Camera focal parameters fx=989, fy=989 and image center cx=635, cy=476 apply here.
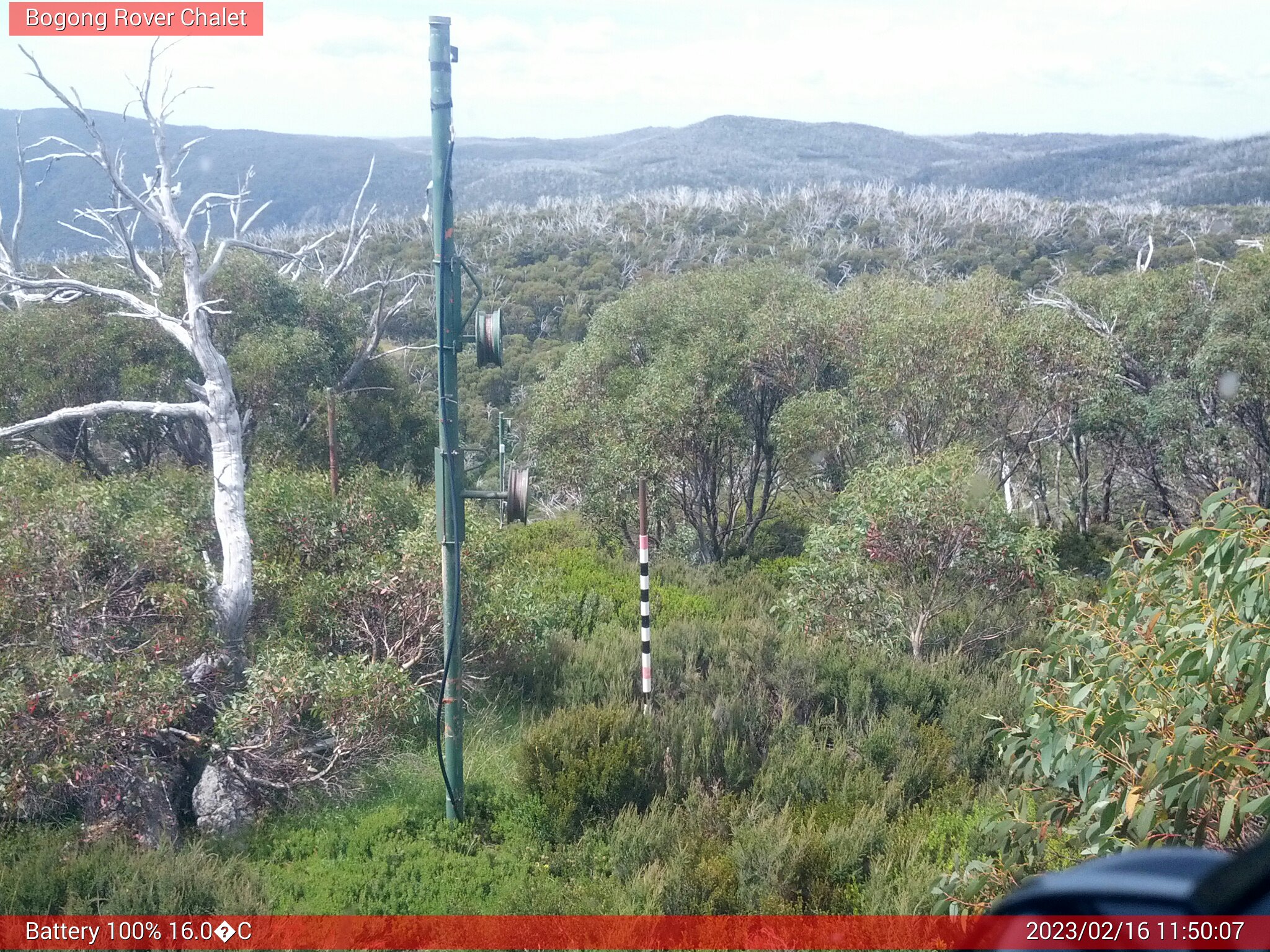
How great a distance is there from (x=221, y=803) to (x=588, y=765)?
2.49m

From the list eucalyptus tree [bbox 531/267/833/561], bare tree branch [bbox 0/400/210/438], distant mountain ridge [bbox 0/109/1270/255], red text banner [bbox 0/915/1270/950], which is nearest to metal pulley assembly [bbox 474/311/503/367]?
bare tree branch [bbox 0/400/210/438]

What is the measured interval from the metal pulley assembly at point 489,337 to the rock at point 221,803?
3.37m

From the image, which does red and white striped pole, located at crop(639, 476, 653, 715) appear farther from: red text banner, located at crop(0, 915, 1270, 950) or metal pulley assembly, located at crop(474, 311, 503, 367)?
red text banner, located at crop(0, 915, 1270, 950)

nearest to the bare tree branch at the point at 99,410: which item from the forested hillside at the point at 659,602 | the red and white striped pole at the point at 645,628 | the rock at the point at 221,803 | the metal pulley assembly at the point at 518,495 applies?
the forested hillside at the point at 659,602


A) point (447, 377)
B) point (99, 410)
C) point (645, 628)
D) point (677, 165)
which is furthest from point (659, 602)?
point (677, 165)

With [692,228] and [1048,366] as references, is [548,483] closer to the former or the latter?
[1048,366]

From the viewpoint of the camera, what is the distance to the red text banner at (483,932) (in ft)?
16.4

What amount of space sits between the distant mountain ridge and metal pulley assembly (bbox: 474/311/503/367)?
57.0 meters

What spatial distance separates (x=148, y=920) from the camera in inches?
203

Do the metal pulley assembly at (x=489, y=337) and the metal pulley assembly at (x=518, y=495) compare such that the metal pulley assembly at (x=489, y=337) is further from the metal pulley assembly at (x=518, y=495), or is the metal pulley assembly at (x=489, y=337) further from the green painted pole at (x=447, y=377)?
the metal pulley assembly at (x=518, y=495)

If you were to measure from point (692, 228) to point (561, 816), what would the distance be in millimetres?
50145

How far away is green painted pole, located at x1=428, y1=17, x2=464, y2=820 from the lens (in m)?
6.03

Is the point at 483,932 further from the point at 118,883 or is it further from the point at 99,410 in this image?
the point at 99,410

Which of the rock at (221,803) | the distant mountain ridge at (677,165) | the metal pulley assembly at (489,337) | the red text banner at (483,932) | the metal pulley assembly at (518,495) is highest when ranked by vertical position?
the distant mountain ridge at (677,165)
